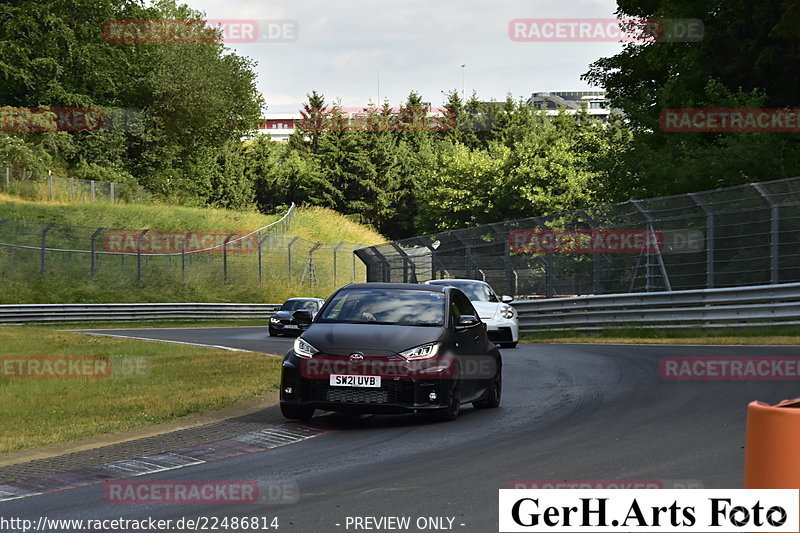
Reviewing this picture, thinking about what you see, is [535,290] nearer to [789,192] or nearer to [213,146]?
[789,192]

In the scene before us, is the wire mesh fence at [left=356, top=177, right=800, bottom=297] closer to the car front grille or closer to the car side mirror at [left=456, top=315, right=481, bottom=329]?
the car front grille

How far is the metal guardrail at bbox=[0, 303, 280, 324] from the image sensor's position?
39.0m

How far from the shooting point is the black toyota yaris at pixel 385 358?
11.1m

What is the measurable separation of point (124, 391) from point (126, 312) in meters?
28.3

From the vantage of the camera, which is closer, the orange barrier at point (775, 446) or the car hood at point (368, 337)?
the orange barrier at point (775, 446)

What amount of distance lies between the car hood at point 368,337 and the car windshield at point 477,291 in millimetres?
11653

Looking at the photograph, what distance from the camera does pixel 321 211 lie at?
79.4m

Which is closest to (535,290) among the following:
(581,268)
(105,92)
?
(581,268)

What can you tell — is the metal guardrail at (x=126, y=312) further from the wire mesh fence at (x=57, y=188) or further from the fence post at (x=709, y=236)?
the fence post at (x=709, y=236)

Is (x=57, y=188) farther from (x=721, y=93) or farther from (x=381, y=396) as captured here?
(x=381, y=396)

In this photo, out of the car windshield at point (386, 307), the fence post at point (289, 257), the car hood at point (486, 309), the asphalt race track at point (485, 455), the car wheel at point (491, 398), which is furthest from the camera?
the fence post at point (289, 257)

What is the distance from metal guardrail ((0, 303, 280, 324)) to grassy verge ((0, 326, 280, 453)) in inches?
631

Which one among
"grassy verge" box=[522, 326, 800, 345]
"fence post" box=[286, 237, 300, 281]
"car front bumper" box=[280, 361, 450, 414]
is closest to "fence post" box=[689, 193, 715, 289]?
"grassy verge" box=[522, 326, 800, 345]

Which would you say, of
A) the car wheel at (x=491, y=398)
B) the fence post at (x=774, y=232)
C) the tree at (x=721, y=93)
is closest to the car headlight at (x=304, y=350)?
the car wheel at (x=491, y=398)
